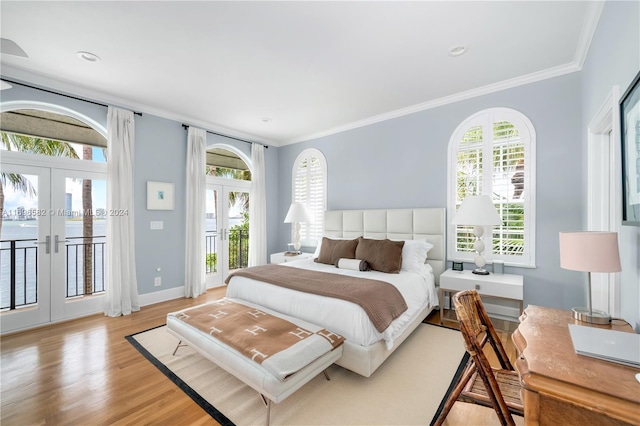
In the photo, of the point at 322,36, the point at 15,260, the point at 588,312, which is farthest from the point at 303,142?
the point at 588,312

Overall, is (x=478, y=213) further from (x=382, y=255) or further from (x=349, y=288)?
(x=349, y=288)

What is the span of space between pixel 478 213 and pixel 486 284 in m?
0.79

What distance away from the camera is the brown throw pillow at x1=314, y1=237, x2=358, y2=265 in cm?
376

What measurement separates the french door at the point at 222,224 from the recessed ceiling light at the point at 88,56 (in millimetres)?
→ 2360

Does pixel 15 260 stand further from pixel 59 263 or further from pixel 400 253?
pixel 400 253

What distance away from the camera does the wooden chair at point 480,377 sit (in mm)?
1349

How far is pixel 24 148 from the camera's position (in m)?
3.28

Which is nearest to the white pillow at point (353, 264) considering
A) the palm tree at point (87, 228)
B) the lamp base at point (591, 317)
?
the lamp base at point (591, 317)

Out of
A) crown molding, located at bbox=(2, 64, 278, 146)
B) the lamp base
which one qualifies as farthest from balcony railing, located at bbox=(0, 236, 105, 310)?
the lamp base

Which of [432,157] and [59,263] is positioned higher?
[432,157]

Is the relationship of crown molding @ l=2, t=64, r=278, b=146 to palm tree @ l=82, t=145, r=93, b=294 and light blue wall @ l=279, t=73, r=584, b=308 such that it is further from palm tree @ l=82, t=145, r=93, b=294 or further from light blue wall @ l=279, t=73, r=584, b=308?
light blue wall @ l=279, t=73, r=584, b=308

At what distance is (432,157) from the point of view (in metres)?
3.93

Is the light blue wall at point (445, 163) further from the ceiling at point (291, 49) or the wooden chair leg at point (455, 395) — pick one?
the wooden chair leg at point (455, 395)

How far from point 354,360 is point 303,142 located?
14.4ft
